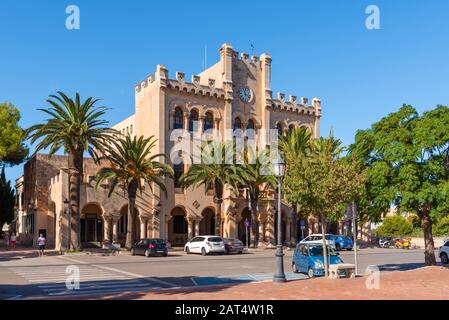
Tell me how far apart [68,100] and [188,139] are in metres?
13.9

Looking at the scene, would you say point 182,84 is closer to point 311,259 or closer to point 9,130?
point 9,130

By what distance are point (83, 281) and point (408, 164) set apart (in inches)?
549

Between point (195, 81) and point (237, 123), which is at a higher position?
point (195, 81)

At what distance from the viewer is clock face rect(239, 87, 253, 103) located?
173ft

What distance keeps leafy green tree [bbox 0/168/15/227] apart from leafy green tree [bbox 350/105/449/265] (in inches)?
1526

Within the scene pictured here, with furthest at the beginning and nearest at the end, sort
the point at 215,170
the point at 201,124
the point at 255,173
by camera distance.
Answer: the point at 201,124 < the point at 255,173 < the point at 215,170

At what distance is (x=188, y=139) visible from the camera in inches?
1877

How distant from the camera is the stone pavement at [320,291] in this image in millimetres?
13555

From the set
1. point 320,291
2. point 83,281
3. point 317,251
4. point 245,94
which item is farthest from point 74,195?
point 320,291

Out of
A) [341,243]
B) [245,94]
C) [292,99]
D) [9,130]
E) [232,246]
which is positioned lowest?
[341,243]

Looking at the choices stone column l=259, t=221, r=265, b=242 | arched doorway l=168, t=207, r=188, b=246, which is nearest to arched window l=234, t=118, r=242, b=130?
stone column l=259, t=221, r=265, b=242

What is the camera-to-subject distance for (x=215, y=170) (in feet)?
140

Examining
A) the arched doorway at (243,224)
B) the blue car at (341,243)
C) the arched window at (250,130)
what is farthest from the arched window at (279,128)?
the blue car at (341,243)
